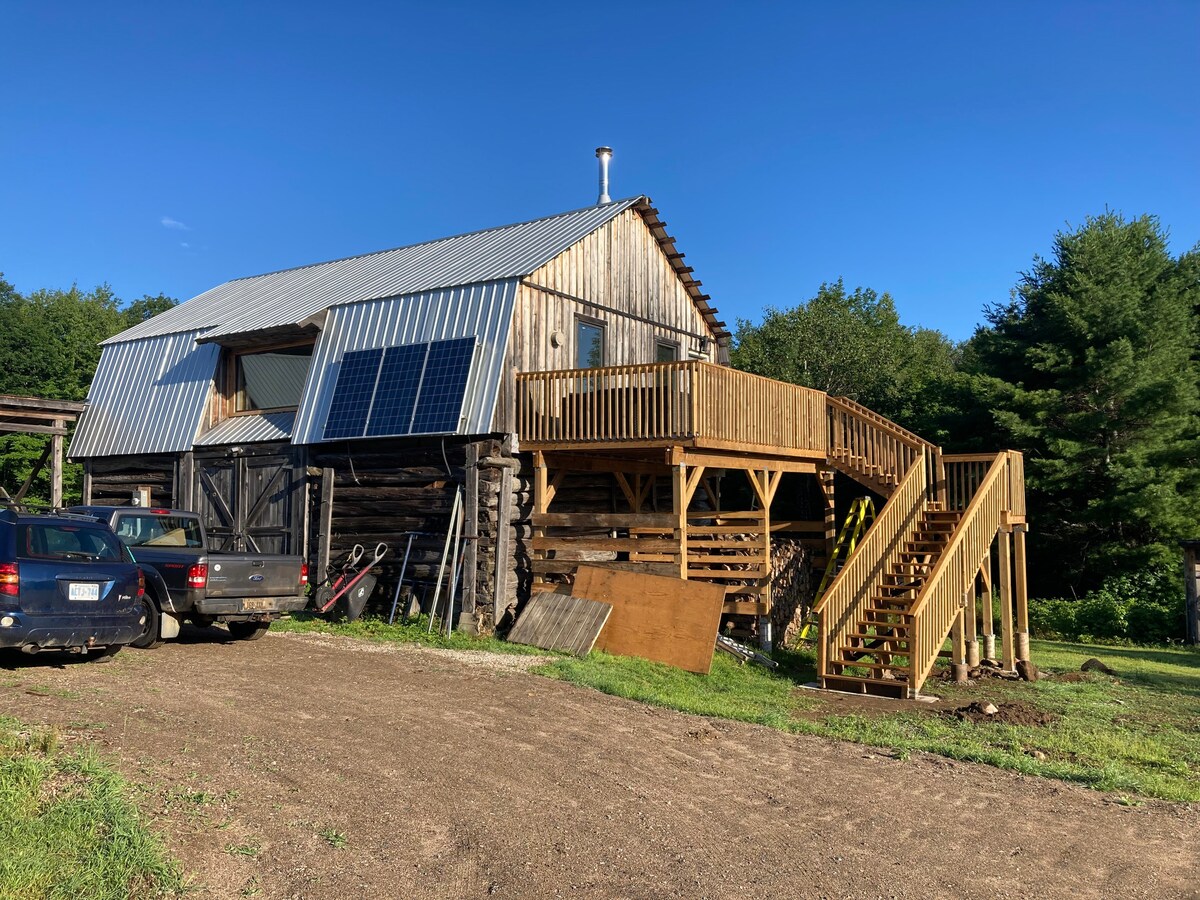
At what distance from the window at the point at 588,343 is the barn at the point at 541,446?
0.06 metres

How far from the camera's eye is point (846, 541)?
2419 cm

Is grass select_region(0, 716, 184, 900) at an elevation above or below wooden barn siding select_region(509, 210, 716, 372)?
below

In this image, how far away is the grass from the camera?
521 cm

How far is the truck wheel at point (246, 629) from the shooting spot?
14.2 m

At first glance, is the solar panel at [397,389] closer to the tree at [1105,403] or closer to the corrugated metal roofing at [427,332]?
the corrugated metal roofing at [427,332]

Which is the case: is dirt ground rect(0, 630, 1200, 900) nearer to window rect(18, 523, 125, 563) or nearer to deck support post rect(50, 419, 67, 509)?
window rect(18, 523, 125, 563)

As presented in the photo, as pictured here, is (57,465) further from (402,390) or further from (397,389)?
→ (402,390)

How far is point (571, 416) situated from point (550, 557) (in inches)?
97.1

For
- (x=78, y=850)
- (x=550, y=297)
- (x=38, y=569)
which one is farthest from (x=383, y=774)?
(x=550, y=297)

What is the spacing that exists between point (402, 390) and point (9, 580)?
29.3 feet

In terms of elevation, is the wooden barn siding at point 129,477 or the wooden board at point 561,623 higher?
the wooden barn siding at point 129,477

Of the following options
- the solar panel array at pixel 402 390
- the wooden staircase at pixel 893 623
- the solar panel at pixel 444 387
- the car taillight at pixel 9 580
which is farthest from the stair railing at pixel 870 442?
the car taillight at pixel 9 580

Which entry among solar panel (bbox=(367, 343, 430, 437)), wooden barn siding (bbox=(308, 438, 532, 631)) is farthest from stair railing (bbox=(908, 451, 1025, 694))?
solar panel (bbox=(367, 343, 430, 437))

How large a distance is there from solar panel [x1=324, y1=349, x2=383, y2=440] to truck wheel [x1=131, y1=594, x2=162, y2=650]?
19.8 ft
